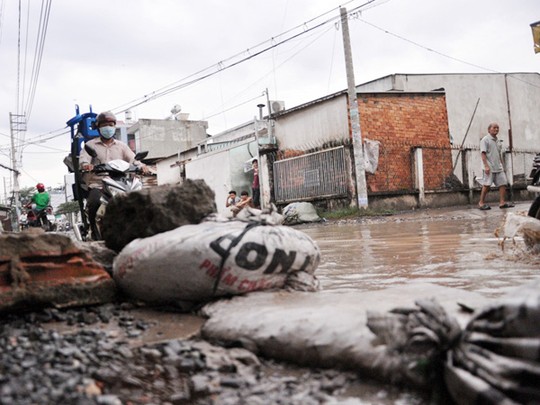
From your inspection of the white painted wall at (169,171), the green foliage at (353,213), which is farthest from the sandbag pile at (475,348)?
the white painted wall at (169,171)

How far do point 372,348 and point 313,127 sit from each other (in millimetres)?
13178

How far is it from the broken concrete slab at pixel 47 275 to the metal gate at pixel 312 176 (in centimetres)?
1088

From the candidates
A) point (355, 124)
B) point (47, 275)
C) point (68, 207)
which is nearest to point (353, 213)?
point (355, 124)

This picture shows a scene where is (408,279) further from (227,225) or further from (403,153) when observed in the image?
(403,153)

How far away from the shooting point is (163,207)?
266cm

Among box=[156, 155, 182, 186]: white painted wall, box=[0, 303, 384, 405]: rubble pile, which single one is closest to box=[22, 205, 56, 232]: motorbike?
box=[0, 303, 384, 405]: rubble pile

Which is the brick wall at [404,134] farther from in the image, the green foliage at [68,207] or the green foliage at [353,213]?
the green foliage at [68,207]

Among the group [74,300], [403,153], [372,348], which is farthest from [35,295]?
[403,153]

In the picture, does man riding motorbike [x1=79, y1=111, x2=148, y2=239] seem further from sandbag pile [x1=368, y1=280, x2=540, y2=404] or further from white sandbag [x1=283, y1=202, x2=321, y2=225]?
white sandbag [x1=283, y1=202, x2=321, y2=225]

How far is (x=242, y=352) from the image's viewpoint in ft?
5.68

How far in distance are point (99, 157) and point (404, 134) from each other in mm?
10706

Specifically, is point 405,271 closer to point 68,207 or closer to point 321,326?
point 321,326

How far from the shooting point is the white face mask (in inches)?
178

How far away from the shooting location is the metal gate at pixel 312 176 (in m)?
13.2
